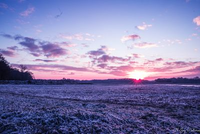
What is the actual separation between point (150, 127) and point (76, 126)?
3.11 metres

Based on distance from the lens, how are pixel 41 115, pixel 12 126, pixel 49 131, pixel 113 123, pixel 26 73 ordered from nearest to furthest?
pixel 49 131
pixel 12 126
pixel 113 123
pixel 41 115
pixel 26 73

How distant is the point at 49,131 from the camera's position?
199 inches

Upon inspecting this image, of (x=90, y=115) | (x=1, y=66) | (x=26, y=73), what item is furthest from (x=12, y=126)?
(x=26, y=73)

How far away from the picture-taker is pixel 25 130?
513cm

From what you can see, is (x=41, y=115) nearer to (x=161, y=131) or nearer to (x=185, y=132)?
(x=161, y=131)

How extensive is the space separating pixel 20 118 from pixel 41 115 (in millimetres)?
904

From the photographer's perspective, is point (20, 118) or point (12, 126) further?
point (20, 118)

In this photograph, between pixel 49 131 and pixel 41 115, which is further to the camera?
pixel 41 115

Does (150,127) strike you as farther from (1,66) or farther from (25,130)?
(1,66)

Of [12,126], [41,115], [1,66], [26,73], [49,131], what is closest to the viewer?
[49,131]

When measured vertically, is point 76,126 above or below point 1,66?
below

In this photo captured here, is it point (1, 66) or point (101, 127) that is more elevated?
point (1, 66)

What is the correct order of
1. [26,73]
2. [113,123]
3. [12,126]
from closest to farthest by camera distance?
[12,126] < [113,123] < [26,73]

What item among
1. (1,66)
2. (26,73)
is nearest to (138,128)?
(1,66)
